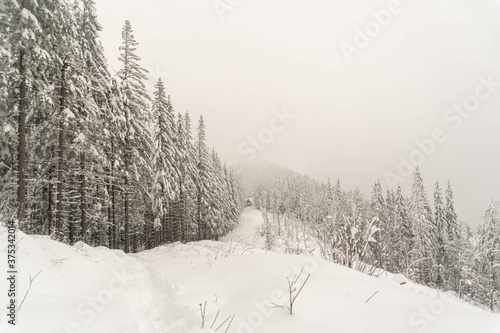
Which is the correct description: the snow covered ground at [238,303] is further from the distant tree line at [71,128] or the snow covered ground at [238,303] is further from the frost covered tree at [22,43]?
the frost covered tree at [22,43]

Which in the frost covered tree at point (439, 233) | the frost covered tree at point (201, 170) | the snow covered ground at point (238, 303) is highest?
the frost covered tree at point (201, 170)

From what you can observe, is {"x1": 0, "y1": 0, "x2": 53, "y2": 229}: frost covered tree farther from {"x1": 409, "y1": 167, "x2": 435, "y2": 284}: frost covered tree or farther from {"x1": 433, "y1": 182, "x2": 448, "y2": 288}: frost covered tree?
{"x1": 433, "y1": 182, "x2": 448, "y2": 288}: frost covered tree

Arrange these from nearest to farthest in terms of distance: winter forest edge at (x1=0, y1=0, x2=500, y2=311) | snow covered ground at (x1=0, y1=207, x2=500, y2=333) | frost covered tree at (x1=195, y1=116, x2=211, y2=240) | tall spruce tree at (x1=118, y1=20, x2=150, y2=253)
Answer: snow covered ground at (x1=0, y1=207, x2=500, y2=333) < winter forest edge at (x1=0, y1=0, x2=500, y2=311) < tall spruce tree at (x1=118, y1=20, x2=150, y2=253) < frost covered tree at (x1=195, y1=116, x2=211, y2=240)

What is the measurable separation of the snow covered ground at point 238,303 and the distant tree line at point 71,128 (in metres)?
2.69

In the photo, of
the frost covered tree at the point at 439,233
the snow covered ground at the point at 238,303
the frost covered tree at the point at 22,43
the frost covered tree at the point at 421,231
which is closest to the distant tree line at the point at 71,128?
the frost covered tree at the point at 22,43

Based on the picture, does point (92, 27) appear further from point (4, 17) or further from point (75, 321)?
point (75, 321)

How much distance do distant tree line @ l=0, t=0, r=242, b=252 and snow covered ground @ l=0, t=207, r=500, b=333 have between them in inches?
106

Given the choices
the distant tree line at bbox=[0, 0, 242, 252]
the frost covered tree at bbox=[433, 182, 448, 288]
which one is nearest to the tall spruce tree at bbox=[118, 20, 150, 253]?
the distant tree line at bbox=[0, 0, 242, 252]

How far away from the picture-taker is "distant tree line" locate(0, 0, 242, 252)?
9164mm

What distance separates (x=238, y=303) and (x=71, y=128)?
13892 mm

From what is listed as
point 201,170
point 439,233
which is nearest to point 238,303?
point 201,170

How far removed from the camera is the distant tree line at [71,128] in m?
9.16

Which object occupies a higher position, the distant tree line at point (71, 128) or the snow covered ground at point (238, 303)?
the distant tree line at point (71, 128)

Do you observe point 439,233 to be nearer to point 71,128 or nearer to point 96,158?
point 96,158
